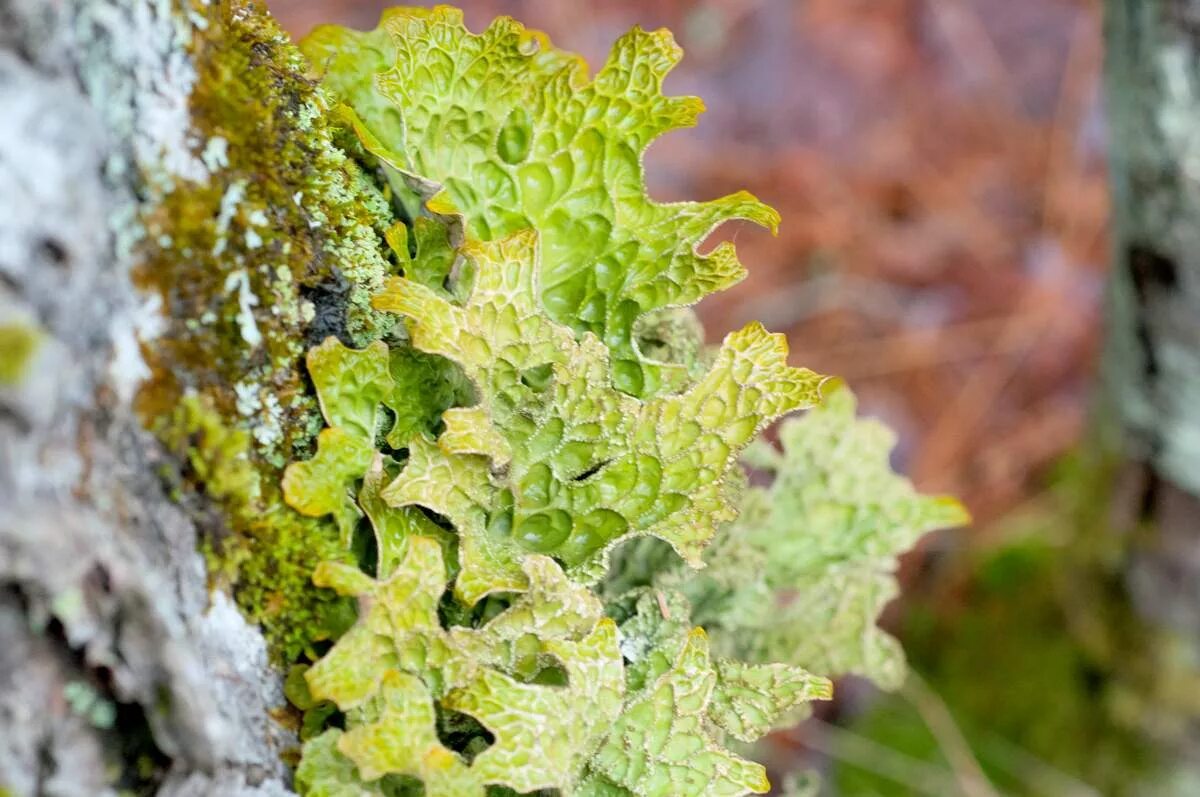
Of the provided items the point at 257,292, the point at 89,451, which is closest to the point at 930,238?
the point at 257,292

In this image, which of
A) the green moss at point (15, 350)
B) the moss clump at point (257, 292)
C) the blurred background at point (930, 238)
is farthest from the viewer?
the blurred background at point (930, 238)

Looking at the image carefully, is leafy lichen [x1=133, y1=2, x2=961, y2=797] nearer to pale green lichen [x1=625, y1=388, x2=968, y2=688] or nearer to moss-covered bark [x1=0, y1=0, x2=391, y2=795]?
moss-covered bark [x1=0, y1=0, x2=391, y2=795]

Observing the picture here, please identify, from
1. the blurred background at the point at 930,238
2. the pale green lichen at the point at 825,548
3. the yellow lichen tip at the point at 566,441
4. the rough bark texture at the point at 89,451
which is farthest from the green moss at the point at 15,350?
the blurred background at the point at 930,238

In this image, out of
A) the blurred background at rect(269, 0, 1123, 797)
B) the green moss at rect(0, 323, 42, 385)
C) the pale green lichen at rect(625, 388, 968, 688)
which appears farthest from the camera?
the blurred background at rect(269, 0, 1123, 797)

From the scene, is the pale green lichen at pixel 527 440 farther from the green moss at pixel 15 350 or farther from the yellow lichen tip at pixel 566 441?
the green moss at pixel 15 350

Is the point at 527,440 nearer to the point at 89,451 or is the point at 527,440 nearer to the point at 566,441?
the point at 566,441

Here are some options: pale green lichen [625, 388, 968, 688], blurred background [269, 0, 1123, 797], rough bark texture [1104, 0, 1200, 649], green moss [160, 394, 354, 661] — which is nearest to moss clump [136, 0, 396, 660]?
green moss [160, 394, 354, 661]

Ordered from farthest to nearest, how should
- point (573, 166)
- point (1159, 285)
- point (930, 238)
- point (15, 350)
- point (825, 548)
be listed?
point (930, 238) → point (1159, 285) → point (825, 548) → point (573, 166) → point (15, 350)
